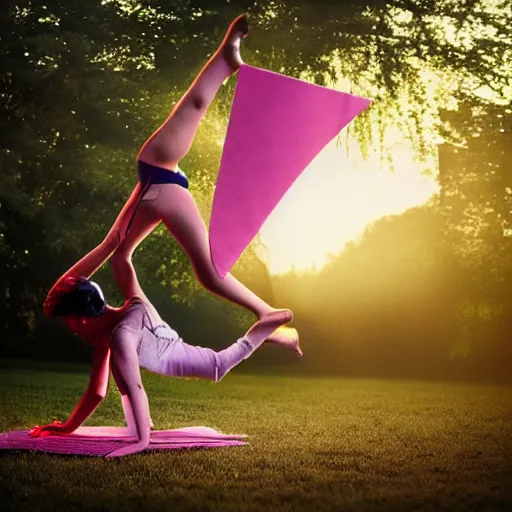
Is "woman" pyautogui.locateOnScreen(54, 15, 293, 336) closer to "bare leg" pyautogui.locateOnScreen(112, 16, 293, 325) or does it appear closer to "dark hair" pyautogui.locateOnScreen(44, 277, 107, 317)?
"bare leg" pyautogui.locateOnScreen(112, 16, 293, 325)

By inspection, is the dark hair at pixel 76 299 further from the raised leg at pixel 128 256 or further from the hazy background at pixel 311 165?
the hazy background at pixel 311 165

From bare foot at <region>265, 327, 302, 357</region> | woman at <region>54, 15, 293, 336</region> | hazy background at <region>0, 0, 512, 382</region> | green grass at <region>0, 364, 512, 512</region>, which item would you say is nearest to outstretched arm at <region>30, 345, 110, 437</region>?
green grass at <region>0, 364, 512, 512</region>

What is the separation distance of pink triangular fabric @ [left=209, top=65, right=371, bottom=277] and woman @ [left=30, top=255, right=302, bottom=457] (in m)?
0.72

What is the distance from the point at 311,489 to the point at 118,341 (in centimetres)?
170

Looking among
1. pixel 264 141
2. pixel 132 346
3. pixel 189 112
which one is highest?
pixel 189 112

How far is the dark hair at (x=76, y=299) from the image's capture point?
6016 millimetres

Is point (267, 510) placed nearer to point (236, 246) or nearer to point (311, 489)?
point (311, 489)

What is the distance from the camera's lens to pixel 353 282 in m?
18.3

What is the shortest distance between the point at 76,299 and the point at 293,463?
177 centimetres

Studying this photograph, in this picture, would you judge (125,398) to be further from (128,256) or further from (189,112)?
(189,112)

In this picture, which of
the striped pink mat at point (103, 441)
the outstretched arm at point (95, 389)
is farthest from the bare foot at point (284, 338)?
the outstretched arm at point (95, 389)

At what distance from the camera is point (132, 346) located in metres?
5.91

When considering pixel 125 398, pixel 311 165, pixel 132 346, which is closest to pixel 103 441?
pixel 125 398

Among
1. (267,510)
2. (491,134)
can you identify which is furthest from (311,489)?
(491,134)
